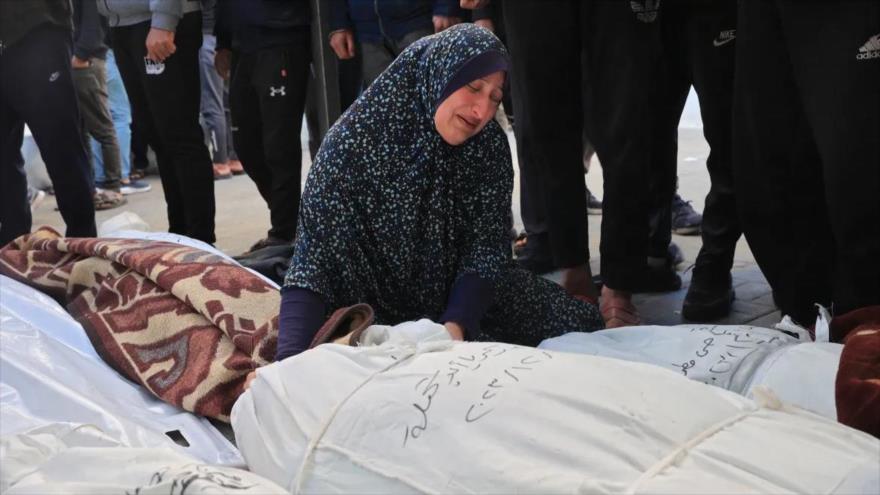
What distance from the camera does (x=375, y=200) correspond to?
160cm

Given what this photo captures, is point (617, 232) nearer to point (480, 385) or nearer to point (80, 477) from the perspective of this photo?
point (480, 385)

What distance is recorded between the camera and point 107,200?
443 cm

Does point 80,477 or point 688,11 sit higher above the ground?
point 688,11

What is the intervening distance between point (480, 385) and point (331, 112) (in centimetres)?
172

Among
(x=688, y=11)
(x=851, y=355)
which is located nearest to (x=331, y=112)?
(x=688, y=11)

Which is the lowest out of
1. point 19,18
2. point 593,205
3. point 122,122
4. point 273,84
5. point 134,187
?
point 134,187

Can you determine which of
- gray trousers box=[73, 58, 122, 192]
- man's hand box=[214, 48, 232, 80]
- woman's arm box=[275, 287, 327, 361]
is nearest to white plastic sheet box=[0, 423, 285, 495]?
woman's arm box=[275, 287, 327, 361]

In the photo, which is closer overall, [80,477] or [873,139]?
[80,477]

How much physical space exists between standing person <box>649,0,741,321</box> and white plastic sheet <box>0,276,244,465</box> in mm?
1113

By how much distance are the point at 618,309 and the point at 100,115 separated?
11.1 feet

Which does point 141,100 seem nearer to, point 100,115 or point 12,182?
point 12,182

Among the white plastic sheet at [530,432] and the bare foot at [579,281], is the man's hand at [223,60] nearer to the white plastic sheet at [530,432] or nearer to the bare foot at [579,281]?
the bare foot at [579,281]

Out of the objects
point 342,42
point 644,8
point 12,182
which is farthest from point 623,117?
point 12,182

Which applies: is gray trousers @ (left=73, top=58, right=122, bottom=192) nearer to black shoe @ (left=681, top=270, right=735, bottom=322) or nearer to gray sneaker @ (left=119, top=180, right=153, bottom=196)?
→ gray sneaker @ (left=119, top=180, right=153, bottom=196)
